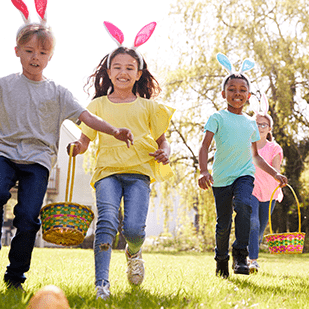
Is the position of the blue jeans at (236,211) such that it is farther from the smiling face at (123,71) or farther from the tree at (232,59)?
the tree at (232,59)

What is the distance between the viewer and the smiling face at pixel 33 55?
273 centimetres

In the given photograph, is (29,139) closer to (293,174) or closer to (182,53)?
(182,53)

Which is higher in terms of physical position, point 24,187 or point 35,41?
point 35,41

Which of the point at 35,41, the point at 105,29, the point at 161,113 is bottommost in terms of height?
the point at 161,113

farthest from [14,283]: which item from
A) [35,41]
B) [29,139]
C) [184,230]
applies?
[184,230]

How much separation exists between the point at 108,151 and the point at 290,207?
419 inches

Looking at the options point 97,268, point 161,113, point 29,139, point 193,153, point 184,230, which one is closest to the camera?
point 97,268

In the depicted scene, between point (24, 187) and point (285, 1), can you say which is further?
point (285, 1)

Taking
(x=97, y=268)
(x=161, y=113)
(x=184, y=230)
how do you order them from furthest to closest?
(x=184, y=230)
(x=161, y=113)
(x=97, y=268)

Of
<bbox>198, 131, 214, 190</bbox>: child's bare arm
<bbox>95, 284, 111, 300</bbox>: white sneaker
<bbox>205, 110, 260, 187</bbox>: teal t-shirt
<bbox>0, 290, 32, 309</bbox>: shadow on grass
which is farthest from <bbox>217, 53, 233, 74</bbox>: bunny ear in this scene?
<bbox>0, 290, 32, 309</bbox>: shadow on grass

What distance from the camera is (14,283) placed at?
261cm

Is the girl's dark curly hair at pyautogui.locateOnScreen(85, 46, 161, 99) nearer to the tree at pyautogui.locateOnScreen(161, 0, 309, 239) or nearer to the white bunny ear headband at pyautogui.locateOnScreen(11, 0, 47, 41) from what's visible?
the white bunny ear headband at pyautogui.locateOnScreen(11, 0, 47, 41)

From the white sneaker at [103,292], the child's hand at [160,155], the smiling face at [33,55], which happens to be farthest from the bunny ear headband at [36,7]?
the white sneaker at [103,292]

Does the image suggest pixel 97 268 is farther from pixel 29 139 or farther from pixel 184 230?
pixel 184 230
